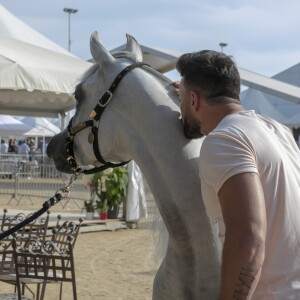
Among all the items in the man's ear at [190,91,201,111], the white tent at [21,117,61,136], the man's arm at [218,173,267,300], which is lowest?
the white tent at [21,117,61,136]

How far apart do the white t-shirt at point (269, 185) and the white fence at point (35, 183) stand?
14004 millimetres

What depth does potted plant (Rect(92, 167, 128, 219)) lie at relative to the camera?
1285 cm

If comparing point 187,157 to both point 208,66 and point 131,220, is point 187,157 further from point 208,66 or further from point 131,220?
point 131,220

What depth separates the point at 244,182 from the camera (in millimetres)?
1805

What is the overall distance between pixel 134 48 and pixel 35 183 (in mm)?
15501

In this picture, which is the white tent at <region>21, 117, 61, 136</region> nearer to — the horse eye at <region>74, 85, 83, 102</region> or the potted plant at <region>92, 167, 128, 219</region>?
the potted plant at <region>92, 167, 128, 219</region>

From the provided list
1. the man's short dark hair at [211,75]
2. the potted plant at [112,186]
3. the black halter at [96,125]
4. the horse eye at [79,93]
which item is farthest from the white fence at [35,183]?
the man's short dark hair at [211,75]

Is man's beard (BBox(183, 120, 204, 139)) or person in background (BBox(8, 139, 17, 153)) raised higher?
man's beard (BBox(183, 120, 204, 139))

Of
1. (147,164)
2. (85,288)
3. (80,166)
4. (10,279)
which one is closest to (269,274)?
(147,164)

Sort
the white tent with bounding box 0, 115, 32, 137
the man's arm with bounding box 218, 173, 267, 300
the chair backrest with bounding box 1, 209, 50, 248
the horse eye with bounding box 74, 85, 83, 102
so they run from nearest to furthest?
the man's arm with bounding box 218, 173, 267, 300
the horse eye with bounding box 74, 85, 83, 102
the chair backrest with bounding box 1, 209, 50, 248
the white tent with bounding box 0, 115, 32, 137

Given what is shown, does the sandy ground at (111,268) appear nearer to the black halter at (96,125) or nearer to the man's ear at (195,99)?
the black halter at (96,125)

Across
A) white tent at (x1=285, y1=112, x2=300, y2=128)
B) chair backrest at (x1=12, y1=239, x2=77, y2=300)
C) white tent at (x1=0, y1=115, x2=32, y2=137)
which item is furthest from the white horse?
white tent at (x1=0, y1=115, x2=32, y2=137)

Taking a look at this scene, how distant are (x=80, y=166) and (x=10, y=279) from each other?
9.84 ft

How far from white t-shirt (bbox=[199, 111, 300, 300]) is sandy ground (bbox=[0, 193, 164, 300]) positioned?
12.7ft
